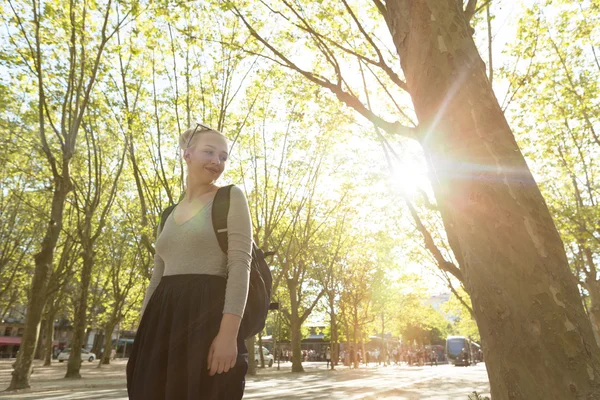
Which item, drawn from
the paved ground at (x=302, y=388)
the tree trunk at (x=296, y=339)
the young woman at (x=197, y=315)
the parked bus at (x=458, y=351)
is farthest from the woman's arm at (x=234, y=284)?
the parked bus at (x=458, y=351)

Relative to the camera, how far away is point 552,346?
2.02 meters

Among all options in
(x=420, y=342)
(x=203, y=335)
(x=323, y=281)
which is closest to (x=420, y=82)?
(x=203, y=335)

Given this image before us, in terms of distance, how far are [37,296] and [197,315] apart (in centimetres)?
1258

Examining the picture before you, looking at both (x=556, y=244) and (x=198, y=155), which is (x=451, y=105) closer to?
Result: (x=556, y=244)

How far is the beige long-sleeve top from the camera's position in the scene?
6.10 ft

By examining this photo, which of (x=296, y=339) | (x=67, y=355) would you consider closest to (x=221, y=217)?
(x=296, y=339)

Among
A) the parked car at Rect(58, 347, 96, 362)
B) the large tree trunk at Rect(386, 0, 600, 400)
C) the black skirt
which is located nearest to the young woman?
the black skirt

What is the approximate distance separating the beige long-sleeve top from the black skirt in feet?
0.20

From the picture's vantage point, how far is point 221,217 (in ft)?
6.58

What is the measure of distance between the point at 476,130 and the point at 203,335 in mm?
1978

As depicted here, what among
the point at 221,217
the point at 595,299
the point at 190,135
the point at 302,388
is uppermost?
the point at 595,299

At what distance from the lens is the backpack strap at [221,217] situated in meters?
1.99

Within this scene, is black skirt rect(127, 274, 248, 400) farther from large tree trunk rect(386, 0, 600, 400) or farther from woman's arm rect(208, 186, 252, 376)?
large tree trunk rect(386, 0, 600, 400)

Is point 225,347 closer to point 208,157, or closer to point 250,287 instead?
point 250,287
